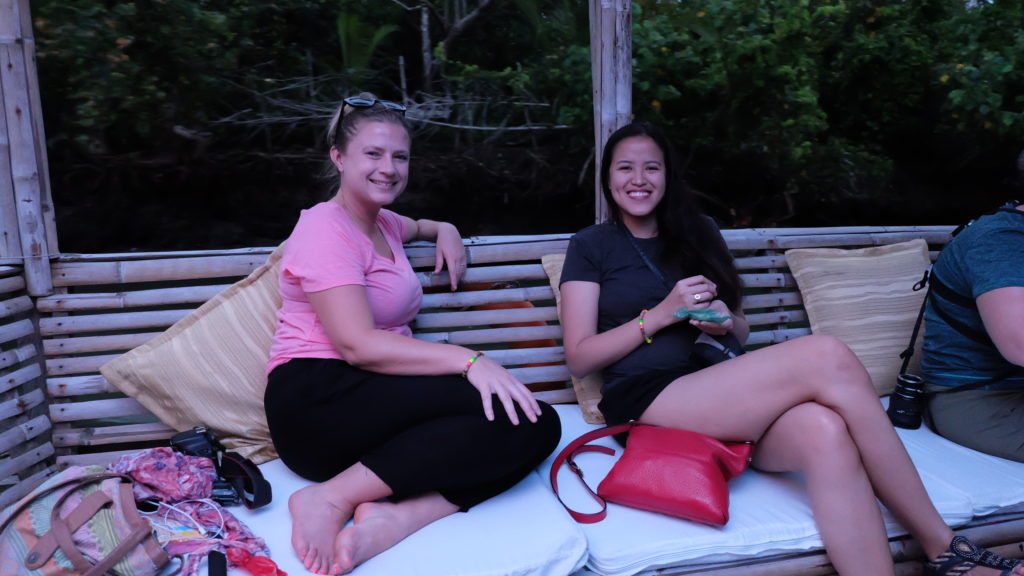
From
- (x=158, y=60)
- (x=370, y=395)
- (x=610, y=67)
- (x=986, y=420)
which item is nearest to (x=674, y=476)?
(x=370, y=395)

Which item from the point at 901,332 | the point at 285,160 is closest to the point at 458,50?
the point at 285,160

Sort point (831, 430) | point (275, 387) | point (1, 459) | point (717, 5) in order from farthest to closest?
point (717, 5), point (1, 459), point (275, 387), point (831, 430)

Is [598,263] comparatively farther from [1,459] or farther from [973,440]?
[1,459]

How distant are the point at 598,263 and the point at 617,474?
0.76 m

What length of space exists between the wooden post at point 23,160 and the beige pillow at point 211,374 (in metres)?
0.44

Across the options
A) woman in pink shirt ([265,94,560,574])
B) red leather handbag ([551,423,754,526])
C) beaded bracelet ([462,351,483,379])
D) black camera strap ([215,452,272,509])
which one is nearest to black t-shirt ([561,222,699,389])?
red leather handbag ([551,423,754,526])

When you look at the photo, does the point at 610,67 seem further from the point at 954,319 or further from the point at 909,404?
the point at 909,404

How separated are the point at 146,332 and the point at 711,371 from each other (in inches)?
74.5

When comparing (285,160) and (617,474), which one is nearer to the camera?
(617,474)

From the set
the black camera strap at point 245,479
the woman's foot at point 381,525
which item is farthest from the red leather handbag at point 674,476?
the black camera strap at point 245,479

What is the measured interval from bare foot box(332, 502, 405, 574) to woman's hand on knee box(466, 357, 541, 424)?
344mm

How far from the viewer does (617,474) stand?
6.42 feet

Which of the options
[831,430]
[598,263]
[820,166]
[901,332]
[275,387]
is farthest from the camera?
[820,166]

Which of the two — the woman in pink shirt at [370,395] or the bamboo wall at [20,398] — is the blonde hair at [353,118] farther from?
the bamboo wall at [20,398]
